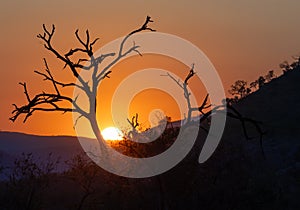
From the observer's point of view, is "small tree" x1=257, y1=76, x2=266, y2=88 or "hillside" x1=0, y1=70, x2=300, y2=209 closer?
"hillside" x1=0, y1=70, x2=300, y2=209

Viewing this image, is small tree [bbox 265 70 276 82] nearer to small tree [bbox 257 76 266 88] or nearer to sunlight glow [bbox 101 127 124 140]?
small tree [bbox 257 76 266 88]

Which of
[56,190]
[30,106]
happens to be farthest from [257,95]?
[30,106]

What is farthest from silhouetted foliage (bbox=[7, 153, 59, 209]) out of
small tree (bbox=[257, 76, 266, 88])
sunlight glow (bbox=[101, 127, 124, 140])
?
small tree (bbox=[257, 76, 266, 88])

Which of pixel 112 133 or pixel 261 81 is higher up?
pixel 261 81

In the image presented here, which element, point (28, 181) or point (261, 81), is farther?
point (261, 81)

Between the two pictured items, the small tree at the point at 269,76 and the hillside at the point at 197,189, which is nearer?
the hillside at the point at 197,189

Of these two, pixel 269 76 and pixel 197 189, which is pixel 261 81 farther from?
pixel 197 189

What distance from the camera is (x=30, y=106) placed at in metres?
25.5

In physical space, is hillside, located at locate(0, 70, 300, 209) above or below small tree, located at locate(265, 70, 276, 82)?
below

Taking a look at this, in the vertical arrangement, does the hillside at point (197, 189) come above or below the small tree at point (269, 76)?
below

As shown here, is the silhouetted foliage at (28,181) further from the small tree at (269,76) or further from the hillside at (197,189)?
the small tree at (269,76)

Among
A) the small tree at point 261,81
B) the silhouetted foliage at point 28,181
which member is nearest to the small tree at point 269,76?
the small tree at point 261,81

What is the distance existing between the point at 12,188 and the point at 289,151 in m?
51.8

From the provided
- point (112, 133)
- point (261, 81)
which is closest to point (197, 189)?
point (112, 133)
